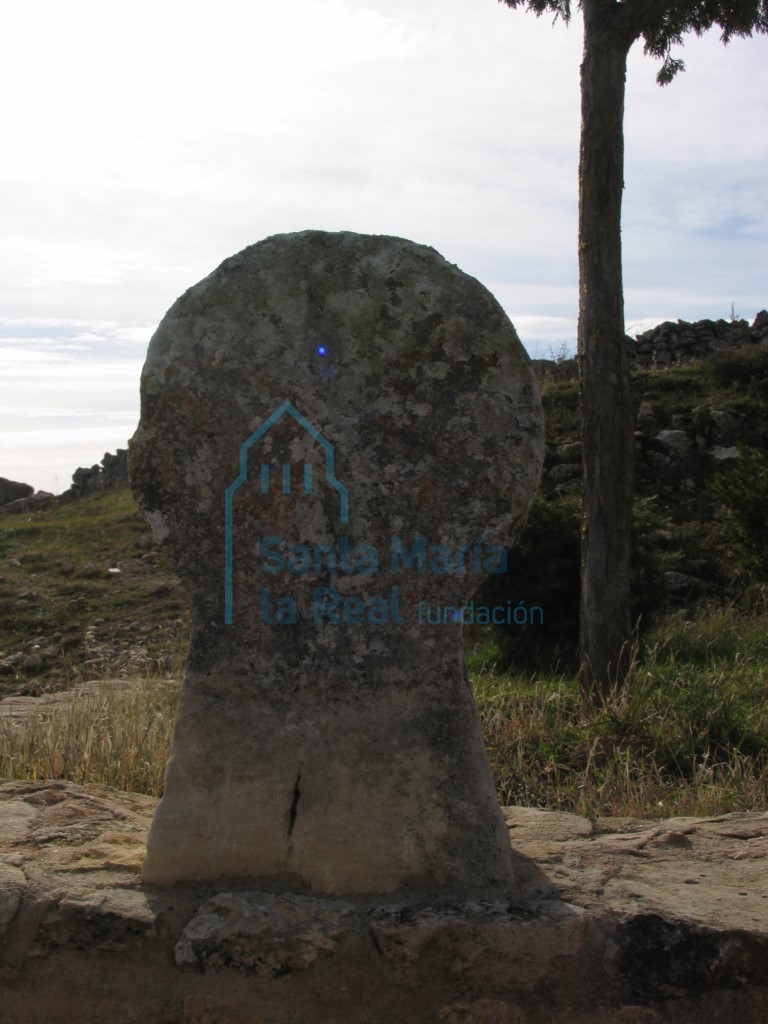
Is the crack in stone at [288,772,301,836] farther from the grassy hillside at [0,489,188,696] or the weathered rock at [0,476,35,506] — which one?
the weathered rock at [0,476,35,506]

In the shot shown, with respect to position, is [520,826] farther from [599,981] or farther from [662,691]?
[662,691]

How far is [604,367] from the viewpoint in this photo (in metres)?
6.37

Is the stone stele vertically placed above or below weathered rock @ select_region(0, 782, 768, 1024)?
above

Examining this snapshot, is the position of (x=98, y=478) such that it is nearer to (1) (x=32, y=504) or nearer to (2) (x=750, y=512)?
(1) (x=32, y=504)

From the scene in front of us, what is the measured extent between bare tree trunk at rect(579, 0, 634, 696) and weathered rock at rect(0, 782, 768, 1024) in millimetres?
3937

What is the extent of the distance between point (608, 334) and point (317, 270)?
13.4 feet

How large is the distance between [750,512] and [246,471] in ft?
20.6

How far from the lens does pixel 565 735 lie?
5.26 meters

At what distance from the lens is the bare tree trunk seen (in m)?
6.37

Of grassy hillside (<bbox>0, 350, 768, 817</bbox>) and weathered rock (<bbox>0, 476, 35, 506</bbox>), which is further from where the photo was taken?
weathered rock (<bbox>0, 476, 35, 506</bbox>)

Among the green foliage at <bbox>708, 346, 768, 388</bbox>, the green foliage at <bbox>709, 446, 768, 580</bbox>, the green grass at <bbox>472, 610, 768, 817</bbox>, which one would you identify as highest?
the green foliage at <bbox>708, 346, 768, 388</bbox>

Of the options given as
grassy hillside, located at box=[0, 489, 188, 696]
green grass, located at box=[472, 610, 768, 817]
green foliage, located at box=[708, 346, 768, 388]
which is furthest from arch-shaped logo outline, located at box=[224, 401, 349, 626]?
green foliage, located at box=[708, 346, 768, 388]

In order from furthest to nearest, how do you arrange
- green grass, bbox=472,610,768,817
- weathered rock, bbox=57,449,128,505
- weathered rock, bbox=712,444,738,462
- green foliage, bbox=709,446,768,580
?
weathered rock, bbox=57,449,128,505 < weathered rock, bbox=712,444,738,462 < green foliage, bbox=709,446,768,580 < green grass, bbox=472,610,768,817

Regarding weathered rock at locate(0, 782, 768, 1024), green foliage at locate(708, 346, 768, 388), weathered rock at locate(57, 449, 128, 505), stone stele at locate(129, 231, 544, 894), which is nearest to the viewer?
weathered rock at locate(0, 782, 768, 1024)
